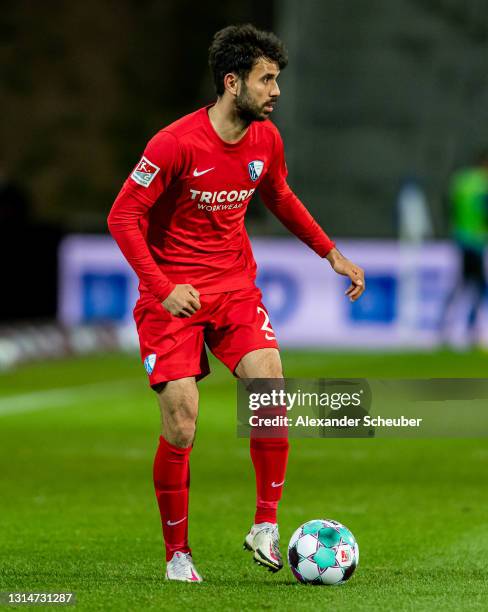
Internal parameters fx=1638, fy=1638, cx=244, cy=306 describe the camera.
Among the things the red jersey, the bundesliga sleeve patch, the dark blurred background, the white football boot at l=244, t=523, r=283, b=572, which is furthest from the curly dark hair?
the dark blurred background

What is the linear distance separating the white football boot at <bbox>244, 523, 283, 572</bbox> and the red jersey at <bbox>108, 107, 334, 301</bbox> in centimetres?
96

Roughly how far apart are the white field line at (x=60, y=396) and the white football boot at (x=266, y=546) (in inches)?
272

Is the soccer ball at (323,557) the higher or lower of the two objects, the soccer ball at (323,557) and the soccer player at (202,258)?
the lower

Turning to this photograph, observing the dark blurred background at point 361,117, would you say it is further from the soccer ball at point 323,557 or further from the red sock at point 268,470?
the soccer ball at point 323,557

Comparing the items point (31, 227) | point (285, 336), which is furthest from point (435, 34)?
point (31, 227)

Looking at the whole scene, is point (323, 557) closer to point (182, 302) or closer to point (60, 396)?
point (182, 302)

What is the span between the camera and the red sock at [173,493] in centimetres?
631

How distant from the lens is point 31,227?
63.0 ft

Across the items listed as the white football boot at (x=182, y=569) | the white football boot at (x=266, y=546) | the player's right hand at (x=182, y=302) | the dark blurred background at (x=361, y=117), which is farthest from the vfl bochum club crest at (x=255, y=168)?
the dark blurred background at (x=361, y=117)

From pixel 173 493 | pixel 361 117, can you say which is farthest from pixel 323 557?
pixel 361 117

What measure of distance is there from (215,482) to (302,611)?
3.88m

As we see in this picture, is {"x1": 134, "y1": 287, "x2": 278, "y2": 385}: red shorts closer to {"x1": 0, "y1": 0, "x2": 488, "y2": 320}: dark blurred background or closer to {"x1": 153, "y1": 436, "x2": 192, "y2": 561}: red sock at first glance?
{"x1": 153, "y1": 436, "x2": 192, "y2": 561}: red sock

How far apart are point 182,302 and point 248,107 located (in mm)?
807

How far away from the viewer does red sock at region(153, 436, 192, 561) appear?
6312mm
